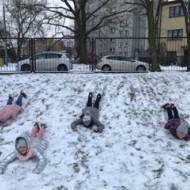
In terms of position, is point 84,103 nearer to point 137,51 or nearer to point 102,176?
point 102,176

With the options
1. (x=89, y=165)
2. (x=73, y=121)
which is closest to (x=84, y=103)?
(x=73, y=121)

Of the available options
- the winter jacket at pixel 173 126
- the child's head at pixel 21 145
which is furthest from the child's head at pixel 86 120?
the winter jacket at pixel 173 126

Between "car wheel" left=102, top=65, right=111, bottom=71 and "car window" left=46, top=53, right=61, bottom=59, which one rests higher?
"car window" left=46, top=53, right=61, bottom=59

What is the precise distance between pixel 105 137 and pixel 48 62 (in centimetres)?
919

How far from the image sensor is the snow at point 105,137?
475 centimetres

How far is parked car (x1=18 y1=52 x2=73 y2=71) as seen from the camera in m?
13.4

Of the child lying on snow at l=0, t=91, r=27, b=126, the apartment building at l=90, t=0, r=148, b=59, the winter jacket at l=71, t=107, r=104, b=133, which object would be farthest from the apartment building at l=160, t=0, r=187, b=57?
the child lying on snow at l=0, t=91, r=27, b=126

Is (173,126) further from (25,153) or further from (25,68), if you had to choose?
(25,68)

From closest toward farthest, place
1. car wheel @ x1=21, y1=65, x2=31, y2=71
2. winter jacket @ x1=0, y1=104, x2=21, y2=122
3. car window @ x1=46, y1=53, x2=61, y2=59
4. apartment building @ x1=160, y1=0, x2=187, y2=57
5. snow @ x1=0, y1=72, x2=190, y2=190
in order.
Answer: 1. snow @ x1=0, y1=72, x2=190, y2=190
2. winter jacket @ x1=0, y1=104, x2=21, y2=122
3. car wheel @ x1=21, y1=65, x2=31, y2=71
4. car window @ x1=46, y1=53, x2=61, y2=59
5. apartment building @ x1=160, y1=0, x2=187, y2=57

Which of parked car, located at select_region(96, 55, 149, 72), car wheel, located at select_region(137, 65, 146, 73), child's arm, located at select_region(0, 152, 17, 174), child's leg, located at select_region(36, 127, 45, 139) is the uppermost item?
parked car, located at select_region(96, 55, 149, 72)

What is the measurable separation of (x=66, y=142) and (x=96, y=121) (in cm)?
109

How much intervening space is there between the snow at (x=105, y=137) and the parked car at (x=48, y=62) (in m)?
3.38

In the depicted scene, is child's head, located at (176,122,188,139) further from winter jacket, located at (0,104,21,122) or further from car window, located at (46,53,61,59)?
car window, located at (46,53,61,59)

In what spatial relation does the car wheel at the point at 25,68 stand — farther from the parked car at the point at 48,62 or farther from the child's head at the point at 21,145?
the child's head at the point at 21,145
